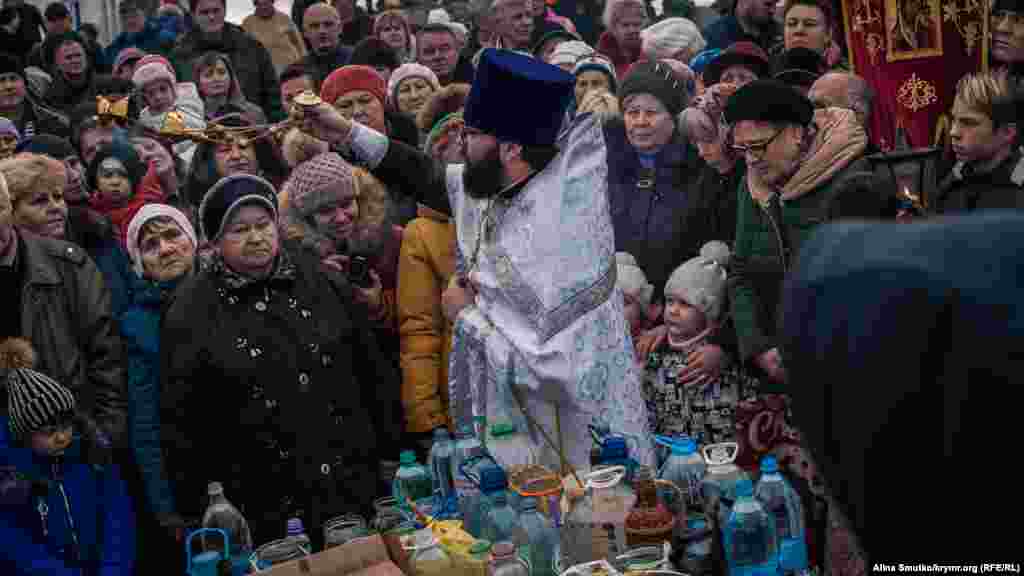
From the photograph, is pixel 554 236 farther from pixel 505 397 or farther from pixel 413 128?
pixel 413 128

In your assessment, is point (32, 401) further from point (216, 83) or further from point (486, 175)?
point (216, 83)

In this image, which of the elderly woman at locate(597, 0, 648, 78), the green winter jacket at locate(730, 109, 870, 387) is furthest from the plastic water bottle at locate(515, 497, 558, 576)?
the elderly woman at locate(597, 0, 648, 78)

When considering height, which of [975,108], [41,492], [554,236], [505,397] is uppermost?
[975,108]

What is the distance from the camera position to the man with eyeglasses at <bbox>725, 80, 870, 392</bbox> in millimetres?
3896

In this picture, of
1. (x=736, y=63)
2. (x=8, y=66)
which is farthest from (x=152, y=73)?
(x=736, y=63)

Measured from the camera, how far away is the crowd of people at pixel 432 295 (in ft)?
11.9

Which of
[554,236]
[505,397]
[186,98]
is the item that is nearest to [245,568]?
[505,397]

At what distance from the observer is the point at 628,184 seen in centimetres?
475

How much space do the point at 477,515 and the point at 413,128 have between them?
304 cm

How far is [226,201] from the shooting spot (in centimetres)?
399

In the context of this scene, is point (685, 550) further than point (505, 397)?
No

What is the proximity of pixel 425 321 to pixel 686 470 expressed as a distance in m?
1.64

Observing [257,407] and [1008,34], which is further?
[1008,34]

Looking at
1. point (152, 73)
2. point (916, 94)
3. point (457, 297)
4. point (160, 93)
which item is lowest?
point (457, 297)
